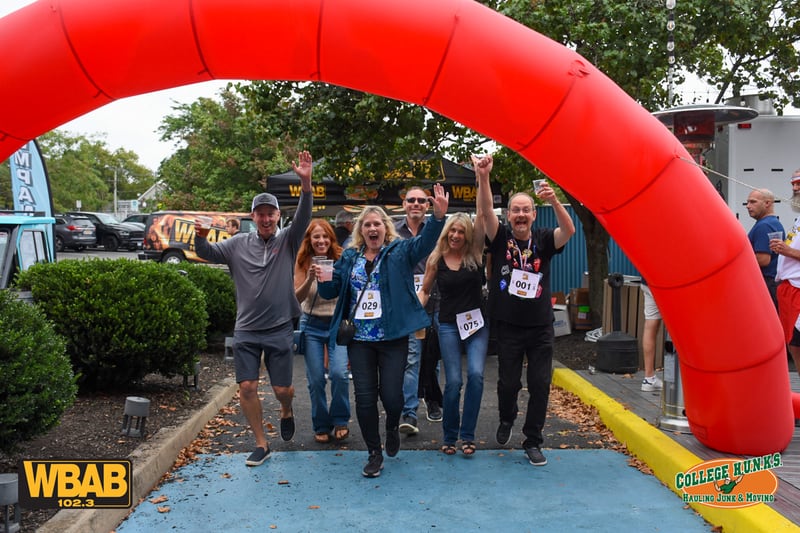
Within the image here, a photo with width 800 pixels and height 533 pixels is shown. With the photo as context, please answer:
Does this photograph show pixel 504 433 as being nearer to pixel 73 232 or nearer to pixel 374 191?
pixel 374 191

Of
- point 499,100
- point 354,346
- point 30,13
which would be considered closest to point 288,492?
point 354,346

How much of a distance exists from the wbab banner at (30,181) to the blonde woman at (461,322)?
39.2 ft

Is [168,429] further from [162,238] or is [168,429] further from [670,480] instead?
[162,238]

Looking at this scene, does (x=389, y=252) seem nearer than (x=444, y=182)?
Yes

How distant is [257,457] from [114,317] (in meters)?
2.07

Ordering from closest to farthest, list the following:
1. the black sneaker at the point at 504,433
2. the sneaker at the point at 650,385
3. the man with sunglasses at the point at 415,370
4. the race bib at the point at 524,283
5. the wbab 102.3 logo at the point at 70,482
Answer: the wbab 102.3 logo at the point at 70,482 → the race bib at the point at 524,283 → the black sneaker at the point at 504,433 → the man with sunglasses at the point at 415,370 → the sneaker at the point at 650,385

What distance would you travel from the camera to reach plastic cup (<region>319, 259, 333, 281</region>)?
18.3 feet

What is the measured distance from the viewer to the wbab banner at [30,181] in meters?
15.4

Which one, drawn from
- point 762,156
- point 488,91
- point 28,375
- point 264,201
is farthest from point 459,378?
point 762,156

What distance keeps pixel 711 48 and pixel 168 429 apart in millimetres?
9288

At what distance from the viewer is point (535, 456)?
19.1ft

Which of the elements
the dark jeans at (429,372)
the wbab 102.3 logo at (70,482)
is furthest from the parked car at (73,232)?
the wbab 102.3 logo at (70,482)

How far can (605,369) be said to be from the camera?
8.95 metres

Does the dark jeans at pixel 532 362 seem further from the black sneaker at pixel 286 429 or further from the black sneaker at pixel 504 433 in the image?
the black sneaker at pixel 286 429
